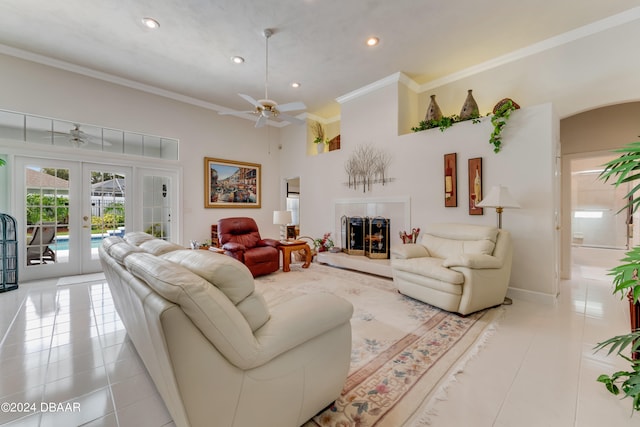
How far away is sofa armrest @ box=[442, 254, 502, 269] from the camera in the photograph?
2.62 meters

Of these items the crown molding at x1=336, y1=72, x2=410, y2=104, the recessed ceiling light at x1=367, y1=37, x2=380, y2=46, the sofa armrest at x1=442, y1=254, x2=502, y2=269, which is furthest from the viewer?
the crown molding at x1=336, y1=72, x2=410, y2=104

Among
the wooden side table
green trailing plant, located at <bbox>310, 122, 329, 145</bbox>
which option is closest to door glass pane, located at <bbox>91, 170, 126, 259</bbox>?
the wooden side table

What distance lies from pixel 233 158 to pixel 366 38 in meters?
3.84

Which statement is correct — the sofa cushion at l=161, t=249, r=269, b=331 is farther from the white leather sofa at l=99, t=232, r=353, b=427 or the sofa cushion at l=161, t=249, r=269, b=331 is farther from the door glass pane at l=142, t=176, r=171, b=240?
the door glass pane at l=142, t=176, r=171, b=240

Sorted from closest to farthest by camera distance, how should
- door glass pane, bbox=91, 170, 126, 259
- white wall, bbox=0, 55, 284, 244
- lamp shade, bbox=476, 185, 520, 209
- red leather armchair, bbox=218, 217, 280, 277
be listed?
lamp shade, bbox=476, 185, 520, 209 < white wall, bbox=0, 55, 284, 244 < red leather armchair, bbox=218, 217, 280, 277 < door glass pane, bbox=91, 170, 126, 259

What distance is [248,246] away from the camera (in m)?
4.58

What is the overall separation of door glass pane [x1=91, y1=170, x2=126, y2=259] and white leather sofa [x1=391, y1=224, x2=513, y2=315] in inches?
192

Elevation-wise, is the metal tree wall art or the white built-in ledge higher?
the metal tree wall art

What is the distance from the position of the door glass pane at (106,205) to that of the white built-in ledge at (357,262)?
3791 millimetres

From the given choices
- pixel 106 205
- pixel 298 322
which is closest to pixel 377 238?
pixel 298 322

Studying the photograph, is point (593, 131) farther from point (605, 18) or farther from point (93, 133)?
point (93, 133)

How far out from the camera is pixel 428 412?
1.46 meters

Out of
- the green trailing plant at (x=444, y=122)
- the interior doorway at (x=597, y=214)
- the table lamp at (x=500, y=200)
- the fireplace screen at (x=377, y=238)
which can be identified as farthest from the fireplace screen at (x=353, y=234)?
the interior doorway at (x=597, y=214)

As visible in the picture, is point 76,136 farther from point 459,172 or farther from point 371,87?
point 459,172
